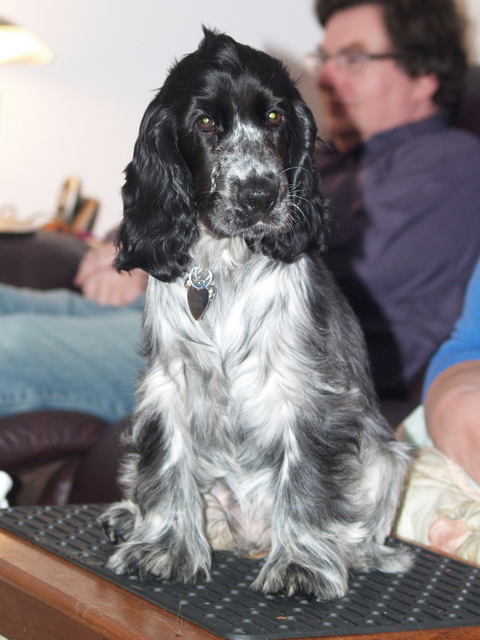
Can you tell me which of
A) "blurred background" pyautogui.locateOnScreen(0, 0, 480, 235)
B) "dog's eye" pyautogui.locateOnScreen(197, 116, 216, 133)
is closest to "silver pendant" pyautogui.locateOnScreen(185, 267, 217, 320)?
"dog's eye" pyautogui.locateOnScreen(197, 116, 216, 133)

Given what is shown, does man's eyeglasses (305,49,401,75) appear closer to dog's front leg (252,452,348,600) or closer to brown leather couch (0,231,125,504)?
brown leather couch (0,231,125,504)

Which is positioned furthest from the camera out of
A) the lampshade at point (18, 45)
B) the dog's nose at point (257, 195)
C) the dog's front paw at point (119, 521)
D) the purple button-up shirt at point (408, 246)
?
the lampshade at point (18, 45)

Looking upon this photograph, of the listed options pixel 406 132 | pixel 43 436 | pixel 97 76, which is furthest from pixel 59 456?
pixel 97 76

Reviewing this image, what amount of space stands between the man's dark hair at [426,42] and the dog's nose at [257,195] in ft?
6.84

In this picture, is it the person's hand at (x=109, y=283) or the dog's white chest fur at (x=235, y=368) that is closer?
the dog's white chest fur at (x=235, y=368)

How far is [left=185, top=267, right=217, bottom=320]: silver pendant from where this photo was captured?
1.47m

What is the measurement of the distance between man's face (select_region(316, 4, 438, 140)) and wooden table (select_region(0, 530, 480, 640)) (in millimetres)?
2371

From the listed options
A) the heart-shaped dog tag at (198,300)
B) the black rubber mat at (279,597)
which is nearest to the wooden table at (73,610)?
the black rubber mat at (279,597)

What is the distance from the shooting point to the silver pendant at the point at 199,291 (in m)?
1.47

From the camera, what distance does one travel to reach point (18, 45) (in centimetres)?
416

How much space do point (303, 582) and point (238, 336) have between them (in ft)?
1.49

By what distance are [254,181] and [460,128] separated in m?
2.01

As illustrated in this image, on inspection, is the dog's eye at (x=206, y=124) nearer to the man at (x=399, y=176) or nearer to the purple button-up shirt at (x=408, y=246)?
the man at (x=399, y=176)

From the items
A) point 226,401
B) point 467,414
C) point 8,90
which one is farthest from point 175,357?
point 8,90
